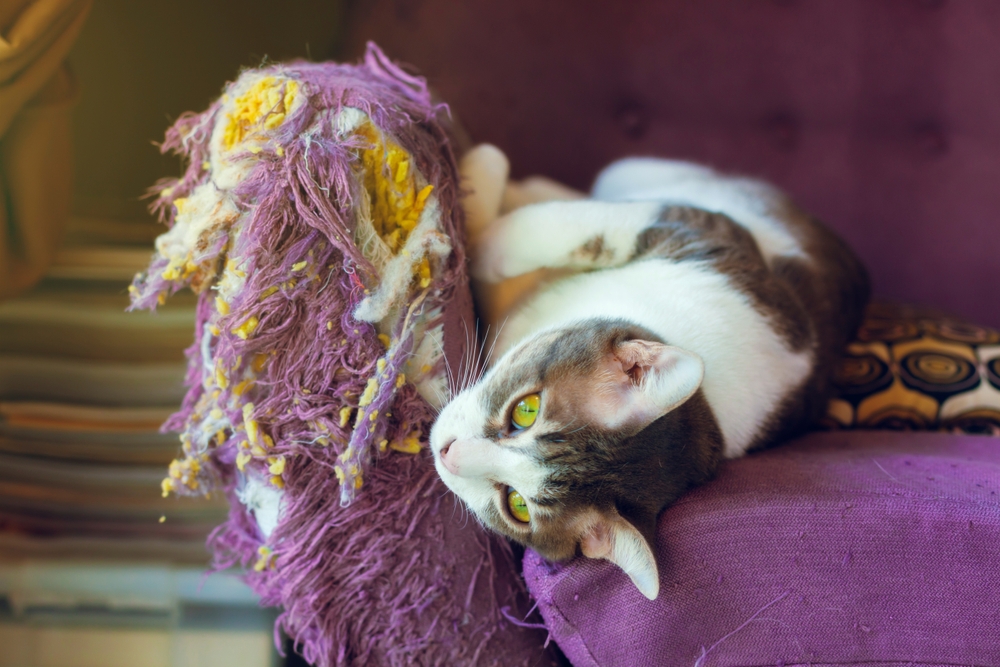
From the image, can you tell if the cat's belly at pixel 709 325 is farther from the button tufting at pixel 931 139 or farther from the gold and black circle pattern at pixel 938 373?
the button tufting at pixel 931 139

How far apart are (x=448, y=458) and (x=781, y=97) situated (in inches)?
58.6

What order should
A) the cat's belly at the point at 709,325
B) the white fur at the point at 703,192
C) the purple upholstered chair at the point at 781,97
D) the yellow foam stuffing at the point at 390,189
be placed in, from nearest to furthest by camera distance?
the yellow foam stuffing at the point at 390,189 < the cat's belly at the point at 709,325 < the white fur at the point at 703,192 < the purple upholstered chair at the point at 781,97

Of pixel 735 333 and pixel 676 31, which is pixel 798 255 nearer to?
pixel 735 333

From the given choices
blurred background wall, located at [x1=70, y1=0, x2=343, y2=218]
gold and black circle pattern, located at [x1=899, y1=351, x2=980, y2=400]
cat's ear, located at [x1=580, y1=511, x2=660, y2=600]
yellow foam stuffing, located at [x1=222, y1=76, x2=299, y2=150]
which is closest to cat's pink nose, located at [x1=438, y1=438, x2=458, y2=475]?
cat's ear, located at [x1=580, y1=511, x2=660, y2=600]

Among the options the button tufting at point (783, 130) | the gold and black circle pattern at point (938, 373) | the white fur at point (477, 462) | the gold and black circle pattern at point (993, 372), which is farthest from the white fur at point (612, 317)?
the button tufting at point (783, 130)

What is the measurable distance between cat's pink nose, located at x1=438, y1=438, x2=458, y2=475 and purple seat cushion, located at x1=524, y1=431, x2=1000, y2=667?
0.67ft

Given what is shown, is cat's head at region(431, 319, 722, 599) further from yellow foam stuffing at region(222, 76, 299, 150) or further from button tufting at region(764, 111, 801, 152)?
button tufting at region(764, 111, 801, 152)

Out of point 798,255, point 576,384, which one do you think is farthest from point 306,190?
point 798,255

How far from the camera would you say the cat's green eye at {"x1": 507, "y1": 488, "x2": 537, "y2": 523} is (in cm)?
87

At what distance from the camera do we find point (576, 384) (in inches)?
33.8

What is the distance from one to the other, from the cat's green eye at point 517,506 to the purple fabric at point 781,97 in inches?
44.2

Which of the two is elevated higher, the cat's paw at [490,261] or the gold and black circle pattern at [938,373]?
the cat's paw at [490,261]

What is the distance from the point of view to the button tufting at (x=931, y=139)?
1.71 metres

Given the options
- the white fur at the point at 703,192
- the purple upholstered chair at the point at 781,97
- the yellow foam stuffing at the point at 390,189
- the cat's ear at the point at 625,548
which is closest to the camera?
the cat's ear at the point at 625,548
